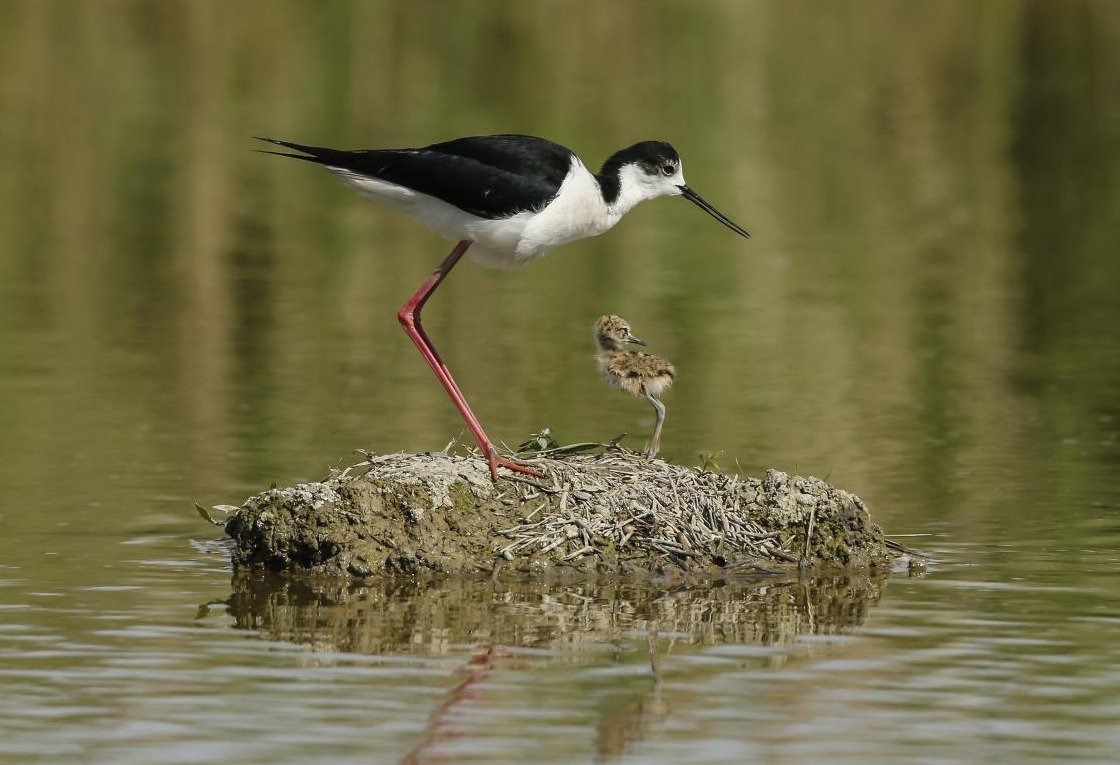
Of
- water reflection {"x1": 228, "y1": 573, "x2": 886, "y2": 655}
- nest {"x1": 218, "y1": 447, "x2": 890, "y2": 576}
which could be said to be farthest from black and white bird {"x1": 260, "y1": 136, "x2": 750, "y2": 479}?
water reflection {"x1": 228, "y1": 573, "x2": 886, "y2": 655}

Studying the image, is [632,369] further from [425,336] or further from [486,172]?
[486,172]

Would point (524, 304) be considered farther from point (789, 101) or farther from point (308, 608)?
point (789, 101)

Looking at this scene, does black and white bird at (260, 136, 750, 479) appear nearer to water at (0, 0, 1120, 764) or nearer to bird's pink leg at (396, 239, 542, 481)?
bird's pink leg at (396, 239, 542, 481)

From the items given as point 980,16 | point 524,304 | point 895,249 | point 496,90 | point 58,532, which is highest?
point 980,16

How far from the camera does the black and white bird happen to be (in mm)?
10039

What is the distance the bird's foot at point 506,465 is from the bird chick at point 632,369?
0.66 meters

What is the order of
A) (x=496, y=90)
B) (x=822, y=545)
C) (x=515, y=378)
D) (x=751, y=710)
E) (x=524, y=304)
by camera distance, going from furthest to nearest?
(x=496, y=90), (x=524, y=304), (x=515, y=378), (x=822, y=545), (x=751, y=710)

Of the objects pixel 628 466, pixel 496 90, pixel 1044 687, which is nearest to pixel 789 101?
pixel 496 90

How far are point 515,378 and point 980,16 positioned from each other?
2857 centimetres

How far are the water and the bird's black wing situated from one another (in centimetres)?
185

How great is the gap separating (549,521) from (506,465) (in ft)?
1.33

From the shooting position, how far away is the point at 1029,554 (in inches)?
391

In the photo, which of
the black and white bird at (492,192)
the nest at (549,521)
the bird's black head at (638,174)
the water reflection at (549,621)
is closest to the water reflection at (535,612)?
the water reflection at (549,621)

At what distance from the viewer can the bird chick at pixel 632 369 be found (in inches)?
408
